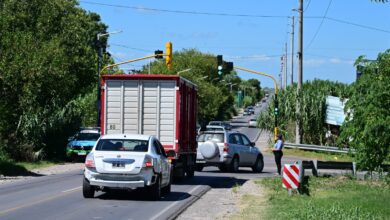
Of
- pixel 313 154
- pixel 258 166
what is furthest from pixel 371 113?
pixel 313 154

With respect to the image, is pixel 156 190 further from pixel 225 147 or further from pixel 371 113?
pixel 225 147

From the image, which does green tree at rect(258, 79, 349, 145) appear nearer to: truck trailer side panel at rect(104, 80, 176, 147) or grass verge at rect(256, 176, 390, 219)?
grass verge at rect(256, 176, 390, 219)

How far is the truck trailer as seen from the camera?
76.3ft

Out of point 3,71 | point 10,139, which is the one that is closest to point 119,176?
point 3,71

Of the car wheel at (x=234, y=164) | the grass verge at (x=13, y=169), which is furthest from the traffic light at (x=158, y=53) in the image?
the car wheel at (x=234, y=164)

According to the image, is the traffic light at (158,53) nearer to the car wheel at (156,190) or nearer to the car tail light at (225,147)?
the car tail light at (225,147)

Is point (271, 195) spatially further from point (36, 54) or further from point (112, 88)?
point (36, 54)

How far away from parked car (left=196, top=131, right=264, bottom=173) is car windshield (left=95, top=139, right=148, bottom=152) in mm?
10361

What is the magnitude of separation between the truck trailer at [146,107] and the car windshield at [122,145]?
422 cm

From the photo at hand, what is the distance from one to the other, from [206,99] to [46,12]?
63282 millimetres

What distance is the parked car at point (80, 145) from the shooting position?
36938 mm

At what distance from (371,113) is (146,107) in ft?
24.9

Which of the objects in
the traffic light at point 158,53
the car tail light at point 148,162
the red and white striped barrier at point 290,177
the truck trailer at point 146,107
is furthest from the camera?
the traffic light at point 158,53

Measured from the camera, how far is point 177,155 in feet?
76.2
